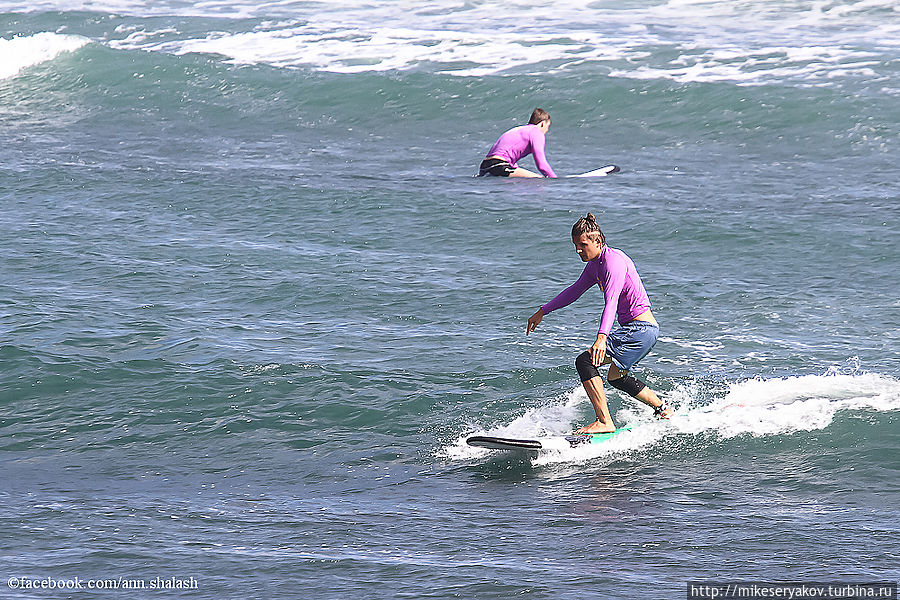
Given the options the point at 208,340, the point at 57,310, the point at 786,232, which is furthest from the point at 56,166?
the point at 786,232

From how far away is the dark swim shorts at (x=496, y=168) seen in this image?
17.0 metres

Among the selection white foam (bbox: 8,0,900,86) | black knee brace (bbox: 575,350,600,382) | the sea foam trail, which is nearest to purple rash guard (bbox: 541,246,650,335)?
black knee brace (bbox: 575,350,600,382)

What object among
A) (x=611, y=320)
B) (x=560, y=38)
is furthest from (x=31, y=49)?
(x=611, y=320)

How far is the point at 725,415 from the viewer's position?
901 centimetres

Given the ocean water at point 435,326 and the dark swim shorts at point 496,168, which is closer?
the ocean water at point 435,326

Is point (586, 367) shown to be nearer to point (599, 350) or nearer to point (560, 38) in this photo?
point (599, 350)

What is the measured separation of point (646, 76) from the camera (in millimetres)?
22219

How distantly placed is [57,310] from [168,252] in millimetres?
2164

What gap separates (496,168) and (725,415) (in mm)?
8653

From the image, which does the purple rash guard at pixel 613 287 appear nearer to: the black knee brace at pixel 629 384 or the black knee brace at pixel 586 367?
the black knee brace at pixel 586 367

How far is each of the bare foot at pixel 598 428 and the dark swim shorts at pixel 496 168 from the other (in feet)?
28.9

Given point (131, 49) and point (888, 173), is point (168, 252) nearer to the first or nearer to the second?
point (888, 173)

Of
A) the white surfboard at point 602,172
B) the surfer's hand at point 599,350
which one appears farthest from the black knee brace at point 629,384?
the white surfboard at point 602,172

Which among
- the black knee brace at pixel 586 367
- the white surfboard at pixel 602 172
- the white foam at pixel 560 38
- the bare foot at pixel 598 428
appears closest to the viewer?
the black knee brace at pixel 586 367
